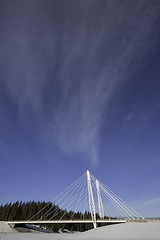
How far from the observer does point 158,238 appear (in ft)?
55.4

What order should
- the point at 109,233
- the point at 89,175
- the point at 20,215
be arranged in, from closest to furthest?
1. the point at 109,233
2. the point at 89,175
3. the point at 20,215

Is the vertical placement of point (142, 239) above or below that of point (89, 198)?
below

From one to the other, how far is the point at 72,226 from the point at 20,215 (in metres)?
29.4

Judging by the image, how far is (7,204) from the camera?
78.3 metres

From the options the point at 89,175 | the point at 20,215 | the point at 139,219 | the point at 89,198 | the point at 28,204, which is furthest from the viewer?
→ the point at 28,204

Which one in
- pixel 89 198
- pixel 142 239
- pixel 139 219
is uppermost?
pixel 89 198

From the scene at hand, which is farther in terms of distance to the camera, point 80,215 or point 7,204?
point 80,215

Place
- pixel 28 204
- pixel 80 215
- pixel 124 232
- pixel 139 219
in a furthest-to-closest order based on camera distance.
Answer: pixel 80 215 < pixel 28 204 < pixel 139 219 < pixel 124 232

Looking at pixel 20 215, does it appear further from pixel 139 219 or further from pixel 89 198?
pixel 139 219

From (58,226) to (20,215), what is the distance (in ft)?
68.7

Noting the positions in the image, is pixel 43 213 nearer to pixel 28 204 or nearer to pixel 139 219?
pixel 28 204

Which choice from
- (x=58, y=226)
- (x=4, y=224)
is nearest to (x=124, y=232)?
(x=4, y=224)

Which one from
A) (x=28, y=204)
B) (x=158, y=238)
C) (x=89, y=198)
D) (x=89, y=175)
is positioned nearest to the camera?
(x=158, y=238)

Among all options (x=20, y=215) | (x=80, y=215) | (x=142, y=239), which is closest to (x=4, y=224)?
(x=20, y=215)
